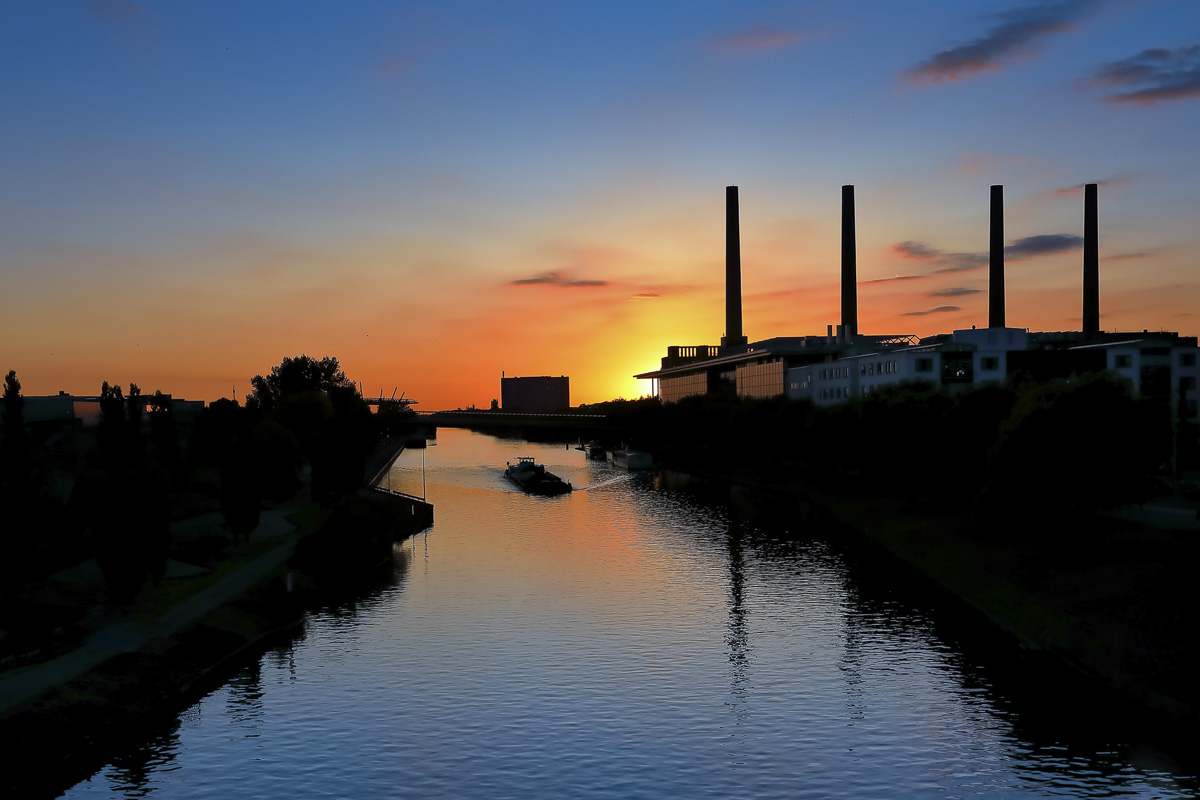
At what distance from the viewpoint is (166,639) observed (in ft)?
161

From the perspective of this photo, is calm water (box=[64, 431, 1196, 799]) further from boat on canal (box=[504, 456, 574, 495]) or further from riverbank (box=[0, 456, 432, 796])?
boat on canal (box=[504, 456, 574, 495])

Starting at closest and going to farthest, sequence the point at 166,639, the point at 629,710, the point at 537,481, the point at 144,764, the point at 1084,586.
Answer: the point at 144,764
the point at 629,710
the point at 166,639
the point at 1084,586
the point at 537,481

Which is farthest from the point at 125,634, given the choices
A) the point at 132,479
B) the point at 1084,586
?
the point at 1084,586

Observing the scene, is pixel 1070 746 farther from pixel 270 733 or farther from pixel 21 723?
pixel 21 723

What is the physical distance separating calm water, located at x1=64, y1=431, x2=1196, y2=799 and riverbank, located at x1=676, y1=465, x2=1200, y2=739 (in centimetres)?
319

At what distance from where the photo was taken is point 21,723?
37.1m

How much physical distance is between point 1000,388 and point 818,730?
5659 cm

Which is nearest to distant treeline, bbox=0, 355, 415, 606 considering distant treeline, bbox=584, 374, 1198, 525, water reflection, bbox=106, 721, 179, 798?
water reflection, bbox=106, 721, 179, 798

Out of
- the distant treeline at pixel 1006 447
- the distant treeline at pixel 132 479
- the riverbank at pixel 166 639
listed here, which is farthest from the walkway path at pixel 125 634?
→ the distant treeline at pixel 1006 447

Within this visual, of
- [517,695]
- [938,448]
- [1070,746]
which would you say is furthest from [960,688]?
[938,448]

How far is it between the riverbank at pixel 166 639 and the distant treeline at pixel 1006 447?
139ft

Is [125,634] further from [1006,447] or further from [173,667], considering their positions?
[1006,447]

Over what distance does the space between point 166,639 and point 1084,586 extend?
148 ft

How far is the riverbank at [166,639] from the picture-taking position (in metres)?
37.8
